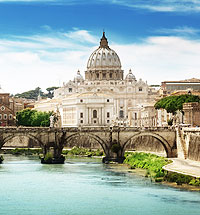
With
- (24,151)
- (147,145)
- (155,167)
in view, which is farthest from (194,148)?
(24,151)

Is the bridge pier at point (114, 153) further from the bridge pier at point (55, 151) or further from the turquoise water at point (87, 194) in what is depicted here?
the turquoise water at point (87, 194)

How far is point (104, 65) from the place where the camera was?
16912 centimetres

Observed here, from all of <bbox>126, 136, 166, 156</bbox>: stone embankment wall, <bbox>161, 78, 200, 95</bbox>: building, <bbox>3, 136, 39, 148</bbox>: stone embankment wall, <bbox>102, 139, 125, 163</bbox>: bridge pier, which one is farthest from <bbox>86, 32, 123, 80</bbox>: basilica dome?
<bbox>102, 139, 125, 163</bbox>: bridge pier

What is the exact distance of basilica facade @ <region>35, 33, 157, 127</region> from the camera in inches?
5261

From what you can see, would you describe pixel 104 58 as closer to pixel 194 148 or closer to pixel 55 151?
pixel 55 151

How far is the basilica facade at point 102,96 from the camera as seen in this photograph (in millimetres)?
133625

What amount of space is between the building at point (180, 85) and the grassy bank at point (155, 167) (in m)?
62.8

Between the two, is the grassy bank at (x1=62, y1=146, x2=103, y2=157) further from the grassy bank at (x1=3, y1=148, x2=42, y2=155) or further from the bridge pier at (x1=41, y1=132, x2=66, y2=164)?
the bridge pier at (x1=41, y1=132, x2=66, y2=164)

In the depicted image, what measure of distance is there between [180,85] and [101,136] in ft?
228

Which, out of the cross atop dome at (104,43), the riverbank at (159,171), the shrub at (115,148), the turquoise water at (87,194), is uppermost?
the cross atop dome at (104,43)

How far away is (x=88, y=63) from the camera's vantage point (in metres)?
172

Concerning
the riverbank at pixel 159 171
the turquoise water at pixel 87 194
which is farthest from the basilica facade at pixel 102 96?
the turquoise water at pixel 87 194

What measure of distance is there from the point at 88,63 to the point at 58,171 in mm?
110062

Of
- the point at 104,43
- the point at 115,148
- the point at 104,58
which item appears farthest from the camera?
the point at 104,43
